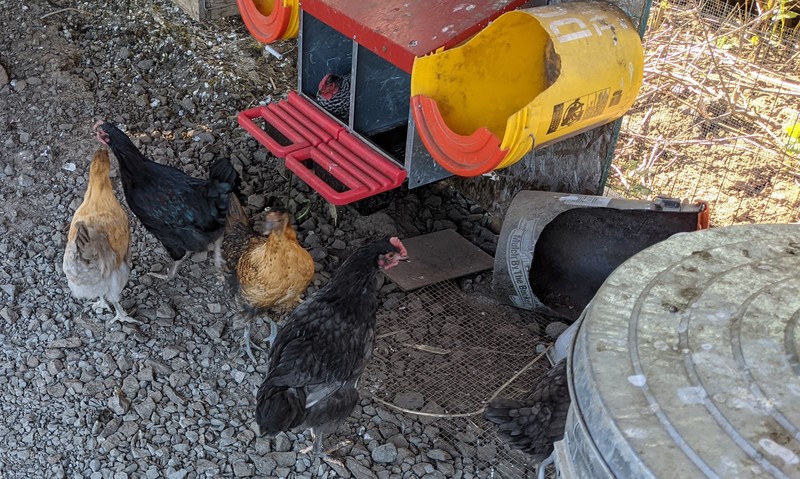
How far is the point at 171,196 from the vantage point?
3.82m

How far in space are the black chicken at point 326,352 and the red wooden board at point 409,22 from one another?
0.81 m

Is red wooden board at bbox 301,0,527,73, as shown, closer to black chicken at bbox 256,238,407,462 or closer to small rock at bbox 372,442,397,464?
black chicken at bbox 256,238,407,462

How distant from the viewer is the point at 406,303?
389 centimetres

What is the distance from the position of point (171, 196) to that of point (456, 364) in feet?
5.21

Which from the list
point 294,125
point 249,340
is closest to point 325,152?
point 294,125

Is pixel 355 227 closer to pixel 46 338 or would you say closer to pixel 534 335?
pixel 534 335

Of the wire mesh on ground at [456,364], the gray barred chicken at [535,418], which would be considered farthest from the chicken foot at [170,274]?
the gray barred chicken at [535,418]

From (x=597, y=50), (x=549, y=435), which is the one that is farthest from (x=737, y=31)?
(x=549, y=435)

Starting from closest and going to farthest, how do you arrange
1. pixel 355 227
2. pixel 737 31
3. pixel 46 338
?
pixel 46 338 < pixel 355 227 < pixel 737 31

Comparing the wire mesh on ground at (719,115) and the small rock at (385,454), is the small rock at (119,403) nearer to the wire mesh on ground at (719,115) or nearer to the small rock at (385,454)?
the small rock at (385,454)

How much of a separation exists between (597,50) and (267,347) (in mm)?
1932

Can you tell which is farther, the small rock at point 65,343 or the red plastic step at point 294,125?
the red plastic step at point 294,125

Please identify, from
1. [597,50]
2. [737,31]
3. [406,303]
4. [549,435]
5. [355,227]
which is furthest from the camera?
[737,31]

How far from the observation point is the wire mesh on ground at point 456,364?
127 inches
